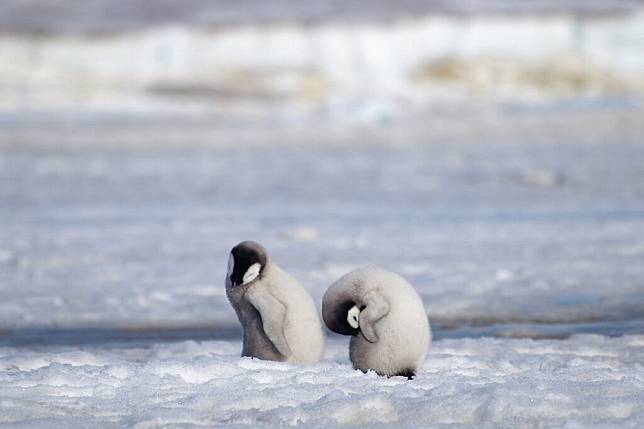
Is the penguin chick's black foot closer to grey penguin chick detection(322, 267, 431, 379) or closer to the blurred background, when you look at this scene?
grey penguin chick detection(322, 267, 431, 379)

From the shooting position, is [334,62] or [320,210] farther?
[334,62]

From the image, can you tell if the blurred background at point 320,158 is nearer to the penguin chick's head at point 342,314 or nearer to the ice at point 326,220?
the ice at point 326,220

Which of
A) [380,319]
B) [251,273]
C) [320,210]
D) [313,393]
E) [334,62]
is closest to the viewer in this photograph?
[313,393]

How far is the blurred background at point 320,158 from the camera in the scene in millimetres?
5969

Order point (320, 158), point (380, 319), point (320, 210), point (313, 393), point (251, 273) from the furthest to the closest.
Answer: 1. point (320, 158)
2. point (320, 210)
3. point (251, 273)
4. point (380, 319)
5. point (313, 393)

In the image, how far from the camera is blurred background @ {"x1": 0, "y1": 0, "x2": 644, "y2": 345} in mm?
5969

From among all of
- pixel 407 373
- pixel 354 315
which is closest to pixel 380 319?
pixel 354 315

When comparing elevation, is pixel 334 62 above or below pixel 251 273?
A: above

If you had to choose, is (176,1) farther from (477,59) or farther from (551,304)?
(551,304)

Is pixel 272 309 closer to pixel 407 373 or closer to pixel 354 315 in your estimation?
pixel 354 315

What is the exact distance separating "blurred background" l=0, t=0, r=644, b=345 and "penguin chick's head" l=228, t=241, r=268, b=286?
1266mm

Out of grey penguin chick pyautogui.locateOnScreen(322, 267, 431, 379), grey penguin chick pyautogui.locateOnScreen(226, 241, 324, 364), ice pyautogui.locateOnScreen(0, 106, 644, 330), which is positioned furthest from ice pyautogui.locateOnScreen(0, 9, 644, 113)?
grey penguin chick pyautogui.locateOnScreen(322, 267, 431, 379)

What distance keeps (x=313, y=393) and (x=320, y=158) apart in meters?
11.5

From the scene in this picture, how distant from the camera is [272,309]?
12.1ft
